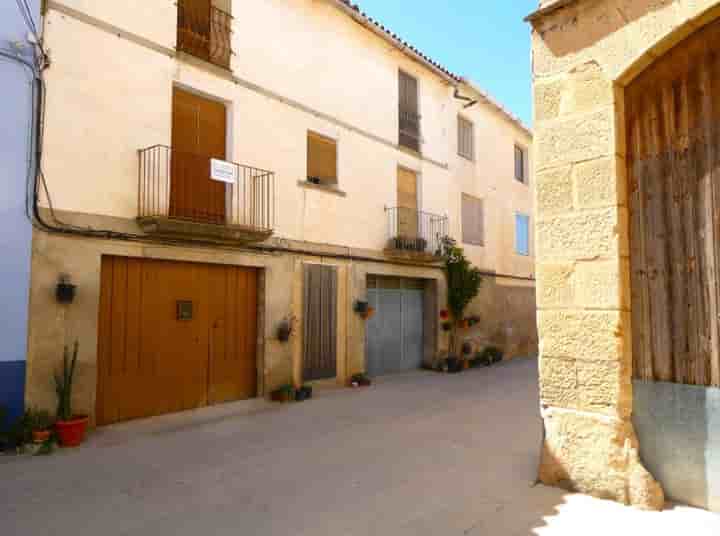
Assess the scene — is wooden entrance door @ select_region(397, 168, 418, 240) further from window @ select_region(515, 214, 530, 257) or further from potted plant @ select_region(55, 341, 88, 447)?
potted plant @ select_region(55, 341, 88, 447)

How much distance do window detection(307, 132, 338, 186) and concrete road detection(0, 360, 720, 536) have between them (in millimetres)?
4840

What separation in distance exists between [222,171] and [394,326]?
6021 millimetres

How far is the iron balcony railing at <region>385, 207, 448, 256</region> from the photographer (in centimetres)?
1165

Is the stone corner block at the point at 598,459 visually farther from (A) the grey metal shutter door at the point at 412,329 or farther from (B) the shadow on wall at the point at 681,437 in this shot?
(A) the grey metal shutter door at the point at 412,329

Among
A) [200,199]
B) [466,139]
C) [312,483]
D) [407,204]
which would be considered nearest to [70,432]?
[312,483]

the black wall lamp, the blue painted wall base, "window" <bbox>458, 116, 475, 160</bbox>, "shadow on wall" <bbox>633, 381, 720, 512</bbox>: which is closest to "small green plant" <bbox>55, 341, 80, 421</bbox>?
the blue painted wall base

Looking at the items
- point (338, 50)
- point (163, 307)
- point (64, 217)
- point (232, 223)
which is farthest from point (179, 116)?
point (338, 50)

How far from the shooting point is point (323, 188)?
1004 centimetres

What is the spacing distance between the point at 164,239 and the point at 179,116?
2039 mm

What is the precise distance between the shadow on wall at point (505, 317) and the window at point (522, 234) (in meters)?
1.10

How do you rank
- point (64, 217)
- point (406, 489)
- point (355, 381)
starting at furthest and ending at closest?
1. point (355, 381)
2. point (64, 217)
3. point (406, 489)

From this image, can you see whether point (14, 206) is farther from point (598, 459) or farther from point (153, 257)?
point (598, 459)

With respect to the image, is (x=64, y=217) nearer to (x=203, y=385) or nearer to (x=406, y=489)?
(x=203, y=385)

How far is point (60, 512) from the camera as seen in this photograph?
399cm
